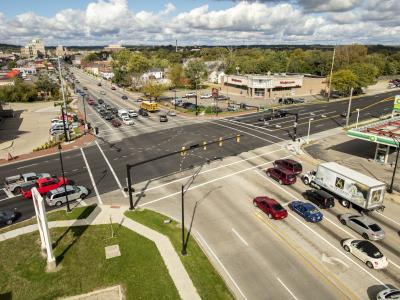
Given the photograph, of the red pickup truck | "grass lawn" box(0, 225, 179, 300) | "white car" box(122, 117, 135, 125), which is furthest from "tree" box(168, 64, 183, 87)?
"grass lawn" box(0, 225, 179, 300)

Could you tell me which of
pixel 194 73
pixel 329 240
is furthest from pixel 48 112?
pixel 329 240

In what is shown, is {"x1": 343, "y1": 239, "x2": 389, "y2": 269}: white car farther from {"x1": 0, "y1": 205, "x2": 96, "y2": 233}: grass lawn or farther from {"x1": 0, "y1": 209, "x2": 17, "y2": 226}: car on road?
{"x1": 0, "y1": 209, "x2": 17, "y2": 226}: car on road

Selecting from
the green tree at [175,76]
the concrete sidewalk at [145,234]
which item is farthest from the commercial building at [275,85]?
the concrete sidewalk at [145,234]

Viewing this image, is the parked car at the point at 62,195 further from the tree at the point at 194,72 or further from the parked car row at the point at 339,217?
the tree at the point at 194,72

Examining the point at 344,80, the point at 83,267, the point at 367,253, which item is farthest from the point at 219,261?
the point at 344,80

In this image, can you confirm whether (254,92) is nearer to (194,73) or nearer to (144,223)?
(194,73)

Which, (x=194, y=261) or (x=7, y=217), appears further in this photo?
(x=7, y=217)

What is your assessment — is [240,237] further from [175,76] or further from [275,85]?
[175,76]

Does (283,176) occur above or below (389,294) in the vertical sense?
above

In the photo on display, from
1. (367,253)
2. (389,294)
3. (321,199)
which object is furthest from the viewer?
(321,199)

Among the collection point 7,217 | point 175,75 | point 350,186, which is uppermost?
point 175,75
